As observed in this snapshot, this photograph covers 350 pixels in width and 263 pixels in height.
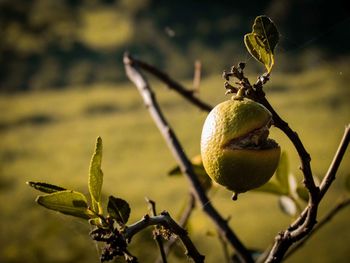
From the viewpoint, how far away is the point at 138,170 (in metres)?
3.19

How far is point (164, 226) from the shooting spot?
1.15 feet

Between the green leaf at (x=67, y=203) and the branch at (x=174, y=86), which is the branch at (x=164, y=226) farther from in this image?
the branch at (x=174, y=86)

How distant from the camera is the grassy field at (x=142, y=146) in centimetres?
247

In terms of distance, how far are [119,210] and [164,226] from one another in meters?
0.05

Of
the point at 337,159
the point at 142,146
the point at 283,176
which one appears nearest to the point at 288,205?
the point at 283,176

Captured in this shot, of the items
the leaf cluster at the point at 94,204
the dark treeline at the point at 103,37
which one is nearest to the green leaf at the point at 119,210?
the leaf cluster at the point at 94,204

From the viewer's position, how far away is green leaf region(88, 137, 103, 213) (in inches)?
15.8

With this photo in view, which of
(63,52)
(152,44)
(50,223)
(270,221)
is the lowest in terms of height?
(270,221)

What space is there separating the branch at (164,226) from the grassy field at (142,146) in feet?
5.06

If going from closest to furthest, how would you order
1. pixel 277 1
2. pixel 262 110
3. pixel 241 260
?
pixel 262 110 < pixel 241 260 < pixel 277 1

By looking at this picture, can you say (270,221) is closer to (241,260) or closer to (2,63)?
(241,260)

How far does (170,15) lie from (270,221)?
7.32 feet

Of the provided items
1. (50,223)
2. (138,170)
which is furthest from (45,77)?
(50,223)

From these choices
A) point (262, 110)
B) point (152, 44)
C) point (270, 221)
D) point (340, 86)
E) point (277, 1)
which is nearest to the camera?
point (262, 110)
